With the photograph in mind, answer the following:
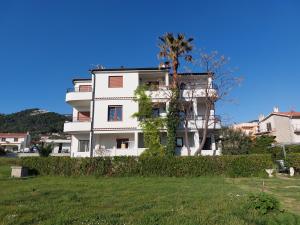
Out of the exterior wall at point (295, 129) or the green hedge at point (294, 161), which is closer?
the green hedge at point (294, 161)

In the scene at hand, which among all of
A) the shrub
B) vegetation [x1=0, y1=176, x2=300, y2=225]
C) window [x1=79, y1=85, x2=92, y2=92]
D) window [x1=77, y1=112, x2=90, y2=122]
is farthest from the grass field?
window [x1=79, y1=85, x2=92, y2=92]

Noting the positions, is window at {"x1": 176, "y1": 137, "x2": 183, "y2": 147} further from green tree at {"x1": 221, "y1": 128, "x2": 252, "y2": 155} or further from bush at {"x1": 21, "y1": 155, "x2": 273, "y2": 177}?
green tree at {"x1": 221, "y1": 128, "x2": 252, "y2": 155}

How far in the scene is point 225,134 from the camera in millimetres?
42906

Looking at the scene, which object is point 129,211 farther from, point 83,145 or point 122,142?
point 83,145

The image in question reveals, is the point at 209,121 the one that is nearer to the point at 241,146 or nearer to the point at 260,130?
the point at 241,146

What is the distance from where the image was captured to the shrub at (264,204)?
7.30 meters

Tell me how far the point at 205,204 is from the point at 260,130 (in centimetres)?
6074

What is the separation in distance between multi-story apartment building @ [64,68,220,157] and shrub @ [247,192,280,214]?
1950cm

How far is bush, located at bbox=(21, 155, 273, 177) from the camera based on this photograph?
1941cm

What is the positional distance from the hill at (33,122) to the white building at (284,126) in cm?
8379

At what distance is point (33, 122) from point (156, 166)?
399 ft

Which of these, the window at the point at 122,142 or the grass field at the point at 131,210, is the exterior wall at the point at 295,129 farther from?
the grass field at the point at 131,210

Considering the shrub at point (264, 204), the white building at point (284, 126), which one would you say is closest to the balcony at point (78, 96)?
the shrub at point (264, 204)

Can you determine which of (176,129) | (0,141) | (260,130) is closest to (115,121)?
(176,129)
